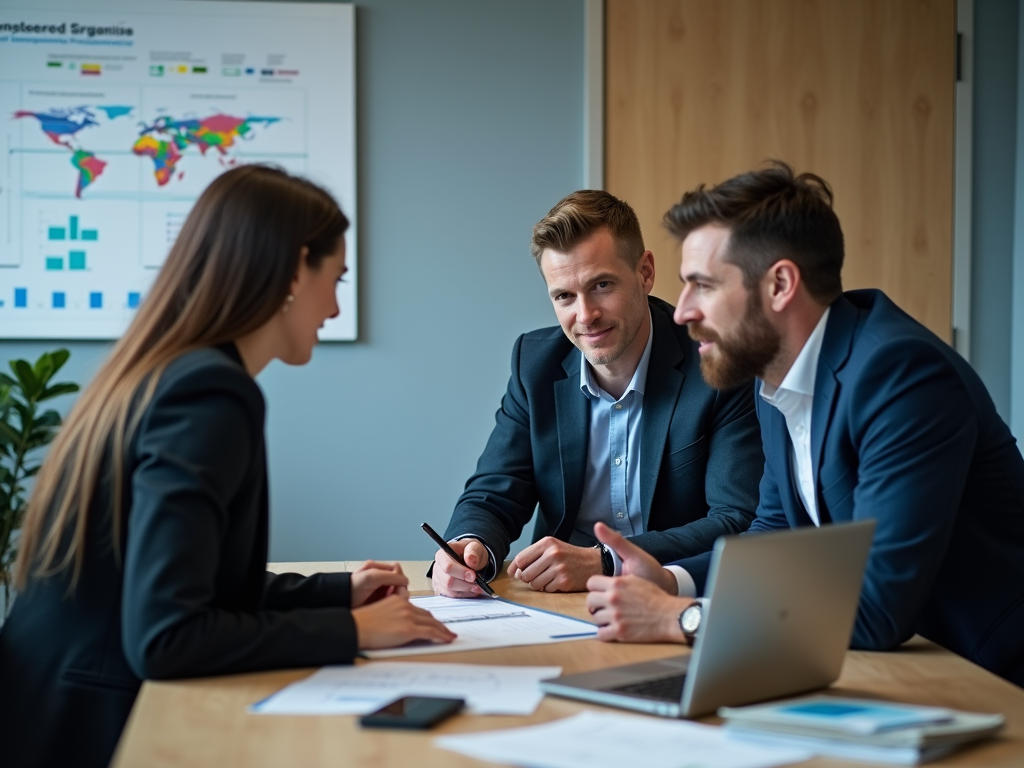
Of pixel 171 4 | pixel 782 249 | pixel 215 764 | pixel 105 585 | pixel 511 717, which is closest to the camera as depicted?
pixel 215 764

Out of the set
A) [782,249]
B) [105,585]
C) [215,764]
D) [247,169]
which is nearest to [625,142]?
[782,249]

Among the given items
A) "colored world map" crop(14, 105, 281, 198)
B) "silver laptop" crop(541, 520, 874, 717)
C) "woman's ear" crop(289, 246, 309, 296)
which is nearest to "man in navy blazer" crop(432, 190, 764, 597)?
"woman's ear" crop(289, 246, 309, 296)

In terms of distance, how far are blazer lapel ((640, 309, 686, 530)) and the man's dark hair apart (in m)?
0.63

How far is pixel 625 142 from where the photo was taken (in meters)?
3.70

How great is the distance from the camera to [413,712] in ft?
3.77

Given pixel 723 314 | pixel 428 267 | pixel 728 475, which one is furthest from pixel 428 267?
pixel 723 314

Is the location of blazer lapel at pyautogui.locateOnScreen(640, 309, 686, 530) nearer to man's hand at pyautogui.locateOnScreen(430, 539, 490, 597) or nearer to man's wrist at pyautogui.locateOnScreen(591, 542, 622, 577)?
man's wrist at pyautogui.locateOnScreen(591, 542, 622, 577)

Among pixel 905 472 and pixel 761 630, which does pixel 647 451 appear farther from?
pixel 761 630

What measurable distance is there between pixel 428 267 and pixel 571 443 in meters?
1.35

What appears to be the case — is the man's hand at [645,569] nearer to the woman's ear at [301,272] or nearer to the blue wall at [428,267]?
the woman's ear at [301,272]

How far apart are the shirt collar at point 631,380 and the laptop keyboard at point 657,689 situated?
1.22 metres

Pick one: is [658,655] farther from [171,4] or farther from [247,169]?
[171,4]

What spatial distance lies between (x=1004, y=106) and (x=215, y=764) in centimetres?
366

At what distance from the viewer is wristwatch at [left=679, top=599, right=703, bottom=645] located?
4.96ft
